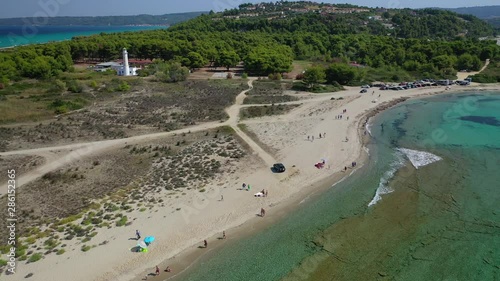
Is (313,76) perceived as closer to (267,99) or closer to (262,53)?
(267,99)

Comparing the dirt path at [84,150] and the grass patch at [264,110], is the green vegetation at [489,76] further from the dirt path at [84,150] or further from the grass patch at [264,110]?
the dirt path at [84,150]

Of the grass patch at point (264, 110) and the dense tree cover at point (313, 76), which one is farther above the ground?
the dense tree cover at point (313, 76)

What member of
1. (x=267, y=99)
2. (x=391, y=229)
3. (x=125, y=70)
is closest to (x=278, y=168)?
(x=391, y=229)

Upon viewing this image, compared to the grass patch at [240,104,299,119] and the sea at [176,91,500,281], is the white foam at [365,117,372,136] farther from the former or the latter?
the grass patch at [240,104,299,119]

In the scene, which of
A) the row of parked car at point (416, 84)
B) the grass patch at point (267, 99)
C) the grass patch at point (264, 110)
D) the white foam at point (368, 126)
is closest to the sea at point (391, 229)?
the white foam at point (368, 126)

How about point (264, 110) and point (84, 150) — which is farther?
point (264, 110)
